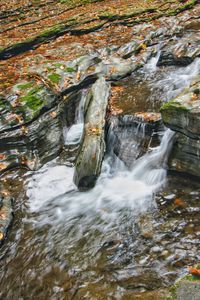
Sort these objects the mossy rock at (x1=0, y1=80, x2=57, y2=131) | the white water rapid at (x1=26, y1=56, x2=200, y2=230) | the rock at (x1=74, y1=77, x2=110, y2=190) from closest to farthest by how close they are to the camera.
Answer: the white water rapid at (x1=26, y1=56, x2=200, y2=230) < the rock at (x1=74, y1=77, x2=110, y2=190) < the mossy rock at (x1=0, y1=80, x2=57, y2=131)

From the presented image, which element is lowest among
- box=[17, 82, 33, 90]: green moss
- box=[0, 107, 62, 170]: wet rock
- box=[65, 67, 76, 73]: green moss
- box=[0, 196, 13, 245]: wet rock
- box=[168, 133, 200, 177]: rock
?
box=[0, 196, 13, 245]: wet rock

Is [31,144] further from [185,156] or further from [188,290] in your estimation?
[188,290]

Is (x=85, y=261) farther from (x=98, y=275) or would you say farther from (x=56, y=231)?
(x=56, y=231)

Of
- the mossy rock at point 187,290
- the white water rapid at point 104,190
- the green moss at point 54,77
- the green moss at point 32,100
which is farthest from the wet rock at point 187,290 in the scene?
the green moss at point 54,77

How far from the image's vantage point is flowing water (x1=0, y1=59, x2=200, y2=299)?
483 centimetres

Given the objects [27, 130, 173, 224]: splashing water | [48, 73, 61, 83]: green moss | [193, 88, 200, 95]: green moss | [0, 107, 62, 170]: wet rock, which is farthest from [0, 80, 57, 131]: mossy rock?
[193, 88, 200, 95]: green moss

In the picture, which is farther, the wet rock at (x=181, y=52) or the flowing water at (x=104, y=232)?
the wet rock at (x=181, y=52)

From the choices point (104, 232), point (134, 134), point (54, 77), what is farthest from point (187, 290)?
point (54, 77)

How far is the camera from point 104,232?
591 centimetres

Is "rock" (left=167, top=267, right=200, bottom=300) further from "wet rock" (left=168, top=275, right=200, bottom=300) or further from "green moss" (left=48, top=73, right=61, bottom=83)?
"green moss" (left=48, top=73, right=61, bottom=83)

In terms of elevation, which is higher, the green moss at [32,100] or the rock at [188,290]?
the rock at [188,290]

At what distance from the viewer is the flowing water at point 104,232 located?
4826mm

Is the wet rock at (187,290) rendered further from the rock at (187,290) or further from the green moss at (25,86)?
the green moss at (25,86)

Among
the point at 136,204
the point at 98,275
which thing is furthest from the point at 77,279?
the point at 136,204
